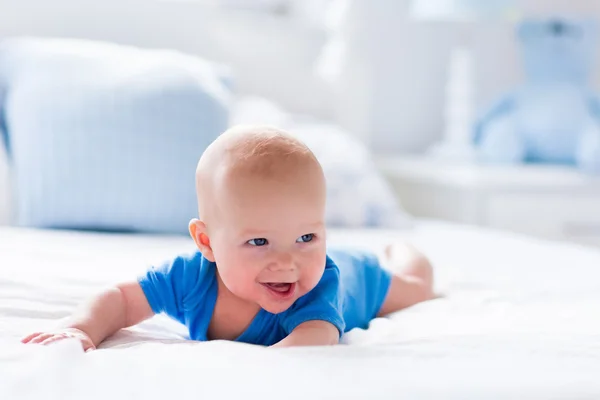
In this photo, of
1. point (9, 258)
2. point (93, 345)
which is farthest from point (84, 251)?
point (93, 345)

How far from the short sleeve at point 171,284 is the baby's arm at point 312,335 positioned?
0.49 ft

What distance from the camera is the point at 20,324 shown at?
86 cm

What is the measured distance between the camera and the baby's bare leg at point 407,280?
1116 mm

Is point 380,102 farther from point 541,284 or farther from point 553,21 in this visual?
point 541,284

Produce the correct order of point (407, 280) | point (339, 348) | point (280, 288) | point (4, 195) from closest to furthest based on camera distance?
point (339, 348) → point (280, 288) → point (407, 280) → point (4, 195)

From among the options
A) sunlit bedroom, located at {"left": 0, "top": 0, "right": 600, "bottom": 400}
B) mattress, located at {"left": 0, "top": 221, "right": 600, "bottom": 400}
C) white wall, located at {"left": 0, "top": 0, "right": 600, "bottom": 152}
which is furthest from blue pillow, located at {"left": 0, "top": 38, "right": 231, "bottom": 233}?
white wall, located at {"left": 0, "top": 0, "right": 600, "bottom": 152}

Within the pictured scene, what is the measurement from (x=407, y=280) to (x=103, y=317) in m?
0.47

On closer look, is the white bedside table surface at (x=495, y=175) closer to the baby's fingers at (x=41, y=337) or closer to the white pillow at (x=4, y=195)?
the white pillow at (x=4, y=195)

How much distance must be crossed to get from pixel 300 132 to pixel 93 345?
3.74 ft

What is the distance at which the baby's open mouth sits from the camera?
83 centimetres

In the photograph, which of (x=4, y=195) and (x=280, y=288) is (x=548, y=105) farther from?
(x=280, y=288)

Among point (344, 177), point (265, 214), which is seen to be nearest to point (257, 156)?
point (265, 214)

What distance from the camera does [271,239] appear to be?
0.80 metres

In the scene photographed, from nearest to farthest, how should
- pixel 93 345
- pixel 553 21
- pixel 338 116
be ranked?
1. pixel 93 345
2. pixel 338 116
3. pixel 553 21
